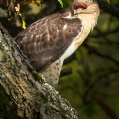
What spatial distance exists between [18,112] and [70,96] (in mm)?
4099

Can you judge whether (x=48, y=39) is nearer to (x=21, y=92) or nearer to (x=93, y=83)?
(x=21, y=92)

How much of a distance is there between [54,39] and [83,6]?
0.52 m

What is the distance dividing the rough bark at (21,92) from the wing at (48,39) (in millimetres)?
1113

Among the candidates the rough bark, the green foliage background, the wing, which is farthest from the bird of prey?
the green foliage background

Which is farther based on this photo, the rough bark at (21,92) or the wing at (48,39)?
the wing at (48,39)

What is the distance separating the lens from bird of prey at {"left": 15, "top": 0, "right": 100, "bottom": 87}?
5613 mm

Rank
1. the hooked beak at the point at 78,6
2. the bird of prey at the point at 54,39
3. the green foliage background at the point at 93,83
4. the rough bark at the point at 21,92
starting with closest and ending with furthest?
the rough bark at the point at 21,92 < the bird of prey at the point at 54,39 < the hooked beak at the point at 78,6 < the green foliage background at the point at 93,83

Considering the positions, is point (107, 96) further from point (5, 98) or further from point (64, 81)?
point (5, 98)

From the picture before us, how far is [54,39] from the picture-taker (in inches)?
225

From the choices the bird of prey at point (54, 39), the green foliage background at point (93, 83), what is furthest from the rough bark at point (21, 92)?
the green foliage background at point (93, 83)

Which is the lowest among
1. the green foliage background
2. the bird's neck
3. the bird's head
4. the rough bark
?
the green foliage background

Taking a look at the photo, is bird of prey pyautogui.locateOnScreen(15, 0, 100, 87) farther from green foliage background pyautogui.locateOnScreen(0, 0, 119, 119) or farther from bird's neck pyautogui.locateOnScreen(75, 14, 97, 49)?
green foliage background pyautogui.locateOnScreen(0, 0, 119, 119)

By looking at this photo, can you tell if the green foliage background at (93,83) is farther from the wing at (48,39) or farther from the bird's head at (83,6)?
the wing at (48,39)

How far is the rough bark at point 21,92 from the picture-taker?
3.87 metres
